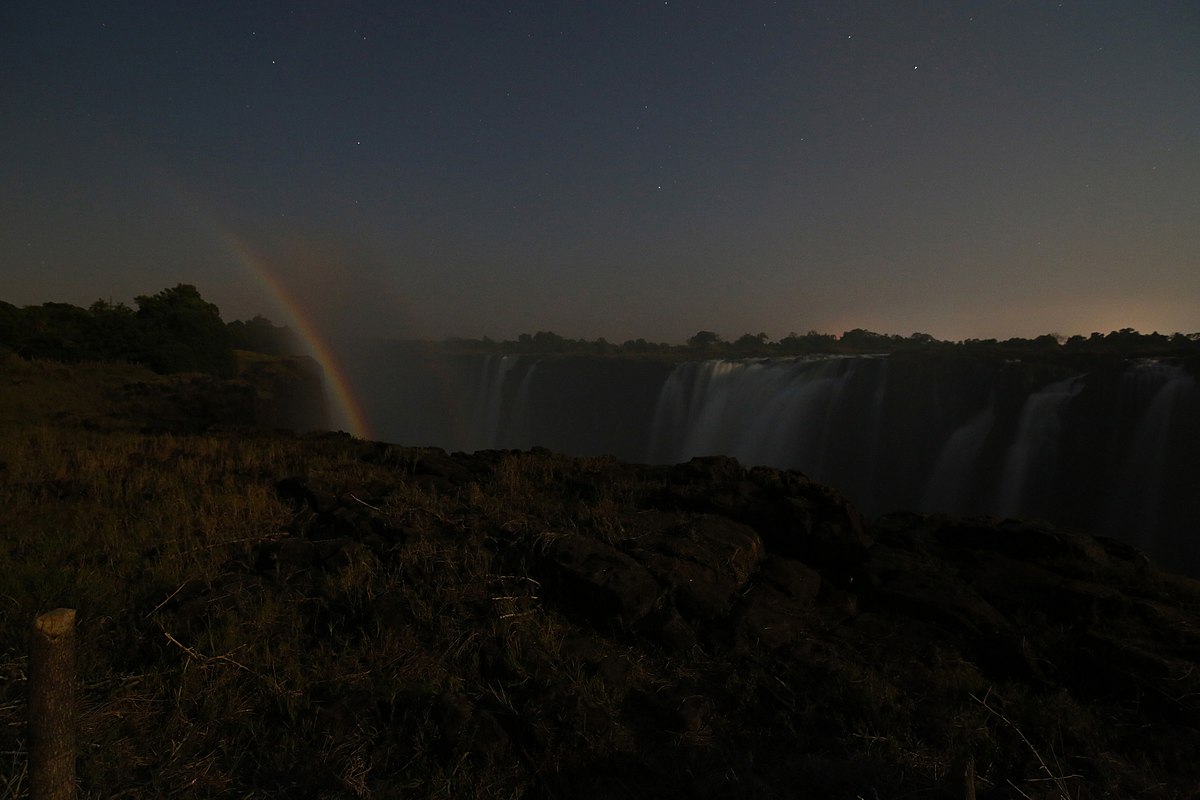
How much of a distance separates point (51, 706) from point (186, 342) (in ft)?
86.6

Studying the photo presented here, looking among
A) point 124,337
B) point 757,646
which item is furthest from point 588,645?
point 124,337

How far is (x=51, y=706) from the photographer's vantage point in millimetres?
1626

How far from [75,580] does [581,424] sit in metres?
36.1

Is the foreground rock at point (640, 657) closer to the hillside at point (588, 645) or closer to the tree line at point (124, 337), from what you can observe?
the hillside at point (588, 645)

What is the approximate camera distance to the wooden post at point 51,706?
1.55 metres

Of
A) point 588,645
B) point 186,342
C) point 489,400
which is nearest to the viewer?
point 588,645

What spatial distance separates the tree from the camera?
822 inches

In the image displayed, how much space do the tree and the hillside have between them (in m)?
18.0

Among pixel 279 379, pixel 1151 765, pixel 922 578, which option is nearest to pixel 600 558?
pixel 922 578

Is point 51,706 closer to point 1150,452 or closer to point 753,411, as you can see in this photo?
point 1150,452

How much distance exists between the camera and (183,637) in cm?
362

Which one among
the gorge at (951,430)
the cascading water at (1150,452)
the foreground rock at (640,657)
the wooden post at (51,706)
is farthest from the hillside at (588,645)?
the gorge at (951,430)

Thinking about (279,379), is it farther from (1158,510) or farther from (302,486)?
(1158,510)

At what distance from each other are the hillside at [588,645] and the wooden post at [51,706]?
1.00 meters
